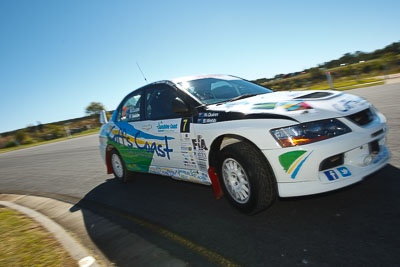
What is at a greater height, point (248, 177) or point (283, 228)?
point (248, 177)

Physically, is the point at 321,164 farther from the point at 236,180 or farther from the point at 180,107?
the point at 180,107

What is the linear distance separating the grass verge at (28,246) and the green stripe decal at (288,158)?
2.22 meters

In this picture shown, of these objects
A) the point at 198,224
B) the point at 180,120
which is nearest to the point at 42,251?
the point at 198,224

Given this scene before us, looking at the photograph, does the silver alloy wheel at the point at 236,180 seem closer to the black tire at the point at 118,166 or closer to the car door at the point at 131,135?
the car door at the point at 131,135

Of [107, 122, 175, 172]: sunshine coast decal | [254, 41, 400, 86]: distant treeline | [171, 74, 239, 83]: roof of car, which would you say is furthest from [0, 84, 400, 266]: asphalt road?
[254, 41, 400, 86]: distant treeline

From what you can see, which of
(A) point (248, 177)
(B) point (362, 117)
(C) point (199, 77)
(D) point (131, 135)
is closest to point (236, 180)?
(A) point (248, 177)

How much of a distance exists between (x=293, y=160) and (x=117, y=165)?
3.98 m

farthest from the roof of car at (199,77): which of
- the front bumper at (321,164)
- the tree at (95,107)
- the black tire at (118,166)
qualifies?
the tree at (95,107)

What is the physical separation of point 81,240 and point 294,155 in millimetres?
2679

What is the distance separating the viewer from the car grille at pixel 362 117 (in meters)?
2.54

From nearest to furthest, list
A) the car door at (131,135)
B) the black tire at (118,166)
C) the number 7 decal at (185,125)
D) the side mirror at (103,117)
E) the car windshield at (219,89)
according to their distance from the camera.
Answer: the number 7 decal at (185,125) < the car windshield at (219,89) < the car door at (131,135) < the black tire at (118,166) < the side mirror at (103,117)

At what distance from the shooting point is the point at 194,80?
3893mm

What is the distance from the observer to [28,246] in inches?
128

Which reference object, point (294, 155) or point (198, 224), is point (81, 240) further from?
point (294, 155)
